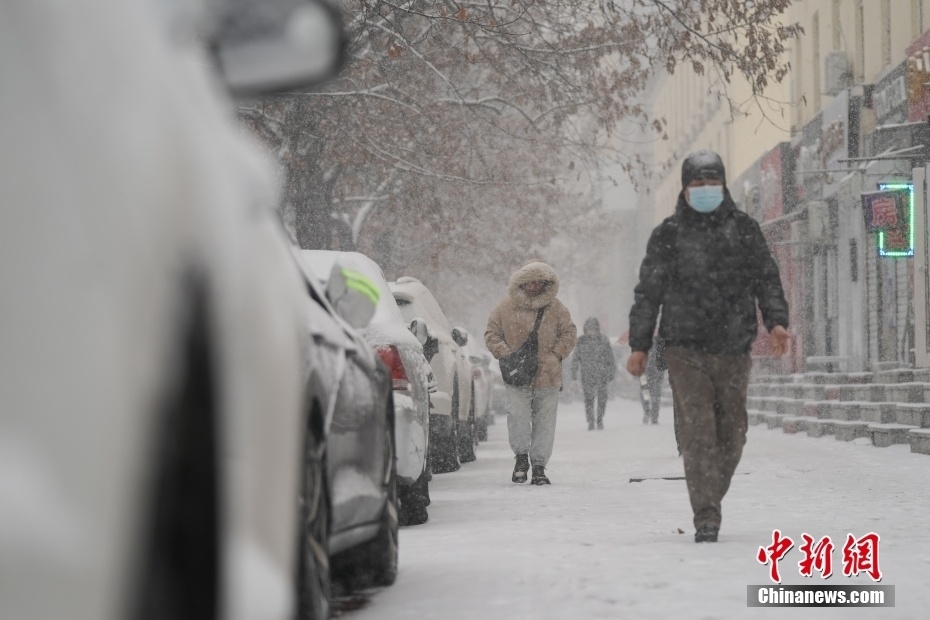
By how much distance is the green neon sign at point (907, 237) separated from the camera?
24891mm

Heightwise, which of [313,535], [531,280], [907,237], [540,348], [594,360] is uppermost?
[907,237]

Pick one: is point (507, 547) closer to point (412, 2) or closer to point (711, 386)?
point (711, 386)

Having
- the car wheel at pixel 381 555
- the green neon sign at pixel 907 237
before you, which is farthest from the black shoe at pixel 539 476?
the green neon sign at pixel 907 237

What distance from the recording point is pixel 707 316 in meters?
8.36

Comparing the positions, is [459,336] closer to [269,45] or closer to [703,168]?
[703,168]

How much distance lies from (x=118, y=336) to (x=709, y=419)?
6548 millimetres

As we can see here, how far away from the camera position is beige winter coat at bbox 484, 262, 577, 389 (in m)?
13.7

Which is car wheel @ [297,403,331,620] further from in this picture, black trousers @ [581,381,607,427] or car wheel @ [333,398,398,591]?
black trousers @ [581,381,607,427]

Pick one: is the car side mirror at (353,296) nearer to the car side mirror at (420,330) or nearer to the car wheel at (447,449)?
the car side mirror at (420,330)

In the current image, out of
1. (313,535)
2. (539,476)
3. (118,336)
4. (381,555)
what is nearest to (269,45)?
(118,336)

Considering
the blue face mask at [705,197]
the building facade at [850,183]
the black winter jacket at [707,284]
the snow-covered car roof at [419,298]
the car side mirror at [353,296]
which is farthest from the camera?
the building facade at [850,183]

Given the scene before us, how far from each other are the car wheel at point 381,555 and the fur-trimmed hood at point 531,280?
6.99m

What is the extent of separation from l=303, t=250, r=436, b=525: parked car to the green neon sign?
51.9 ft

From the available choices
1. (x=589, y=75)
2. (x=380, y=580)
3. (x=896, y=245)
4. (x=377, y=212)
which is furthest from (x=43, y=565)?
(x=377, y=212)
